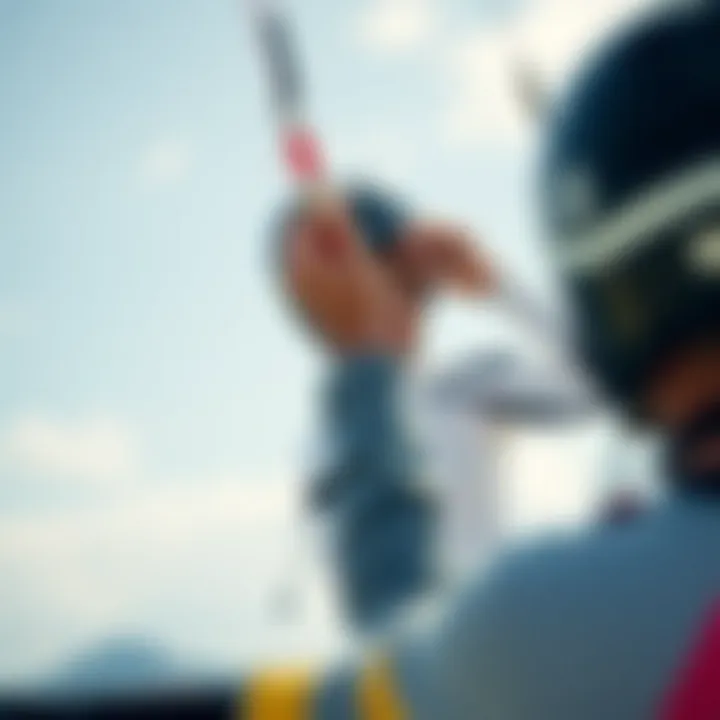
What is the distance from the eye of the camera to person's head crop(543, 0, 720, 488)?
412 millimetres

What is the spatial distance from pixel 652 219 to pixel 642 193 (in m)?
0.01

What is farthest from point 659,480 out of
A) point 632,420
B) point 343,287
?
point 343,287

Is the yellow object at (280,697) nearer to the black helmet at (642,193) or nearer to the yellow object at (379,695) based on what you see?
the yellow object at (379,695)

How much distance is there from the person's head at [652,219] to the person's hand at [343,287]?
0.09 metres

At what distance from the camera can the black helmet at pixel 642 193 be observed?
419mm

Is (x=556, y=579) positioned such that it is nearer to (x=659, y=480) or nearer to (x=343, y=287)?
(x=659, y=480)

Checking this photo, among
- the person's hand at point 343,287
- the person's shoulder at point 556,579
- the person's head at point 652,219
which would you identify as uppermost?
the person's hand at point 343,287

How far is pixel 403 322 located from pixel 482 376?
12 cm

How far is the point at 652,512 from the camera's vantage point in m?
0.41

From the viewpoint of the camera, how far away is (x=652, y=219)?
0.42 meters

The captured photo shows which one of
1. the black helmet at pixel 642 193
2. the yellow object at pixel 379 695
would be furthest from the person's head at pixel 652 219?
the yellow object at pixel 379 695

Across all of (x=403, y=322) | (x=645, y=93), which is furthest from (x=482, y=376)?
(x=645, y=93)

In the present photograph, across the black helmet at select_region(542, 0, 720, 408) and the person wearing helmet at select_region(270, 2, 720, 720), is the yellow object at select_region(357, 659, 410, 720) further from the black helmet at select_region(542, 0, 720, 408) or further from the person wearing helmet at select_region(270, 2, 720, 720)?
the black helmet at select_region(542, 0, 720, 408)

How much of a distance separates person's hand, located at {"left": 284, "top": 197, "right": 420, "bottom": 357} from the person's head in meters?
0.09
